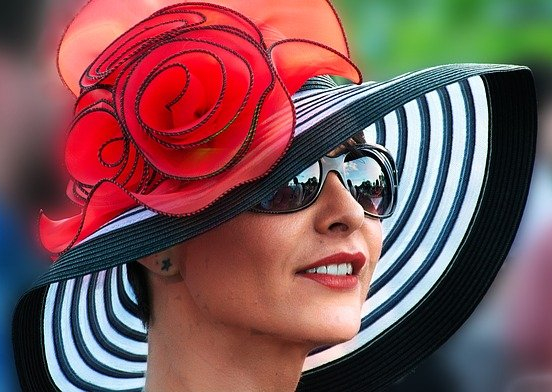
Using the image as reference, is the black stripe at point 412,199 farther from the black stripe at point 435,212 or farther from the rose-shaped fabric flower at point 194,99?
the rose-shaped fabric flower at point 194,99

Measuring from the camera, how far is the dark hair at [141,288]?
2355 mm

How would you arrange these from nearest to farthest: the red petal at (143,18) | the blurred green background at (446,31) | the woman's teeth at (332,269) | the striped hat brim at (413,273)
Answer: the woman's teeth at (332,269)
the red petal at (143,18)
the striped hat brim at (413,273)
the blurred green background at (446,31)

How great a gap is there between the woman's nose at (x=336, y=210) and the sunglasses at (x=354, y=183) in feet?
0.05

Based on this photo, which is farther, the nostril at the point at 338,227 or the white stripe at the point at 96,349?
the white stripe at the point at 96,349

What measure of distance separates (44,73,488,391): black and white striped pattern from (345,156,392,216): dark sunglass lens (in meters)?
0.30

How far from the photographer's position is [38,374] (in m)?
2.57

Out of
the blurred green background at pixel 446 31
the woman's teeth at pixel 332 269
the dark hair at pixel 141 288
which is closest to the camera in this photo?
the woman's teeth at pixel 332 269

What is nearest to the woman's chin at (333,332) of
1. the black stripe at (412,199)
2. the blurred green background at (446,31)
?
the black stripe at (412,199)

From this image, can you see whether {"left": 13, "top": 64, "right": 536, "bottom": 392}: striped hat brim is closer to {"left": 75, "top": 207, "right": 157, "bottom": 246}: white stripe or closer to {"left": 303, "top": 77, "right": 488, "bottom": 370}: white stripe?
{"left": 303, "top": 77, "right": 488, "bottom": 370}: white stripe

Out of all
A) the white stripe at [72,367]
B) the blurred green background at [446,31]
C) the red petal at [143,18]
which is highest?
the blurred green background at [446,31]

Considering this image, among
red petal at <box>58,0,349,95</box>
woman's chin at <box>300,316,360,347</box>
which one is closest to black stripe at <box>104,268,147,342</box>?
red petal at <box>58,0,349,95</box>

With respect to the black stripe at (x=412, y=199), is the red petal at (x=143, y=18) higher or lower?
higher

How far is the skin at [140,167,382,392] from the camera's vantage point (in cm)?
212

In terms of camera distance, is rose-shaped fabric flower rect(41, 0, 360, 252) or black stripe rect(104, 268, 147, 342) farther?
black stripe rect(104, 268, 147, 342)
